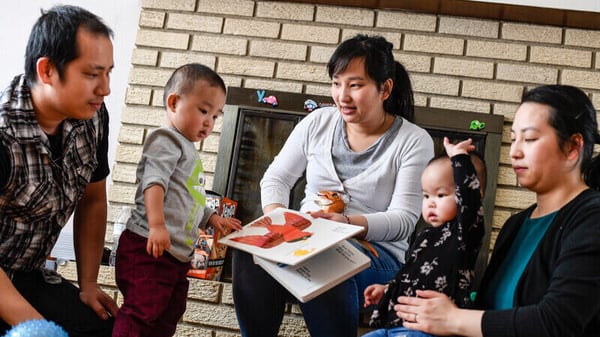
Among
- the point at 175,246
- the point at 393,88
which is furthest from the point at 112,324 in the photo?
the point at 393,88

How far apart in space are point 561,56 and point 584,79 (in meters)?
0.14

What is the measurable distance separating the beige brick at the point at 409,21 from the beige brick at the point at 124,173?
1.28m

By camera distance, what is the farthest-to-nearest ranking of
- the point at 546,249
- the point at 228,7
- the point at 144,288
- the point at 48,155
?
the point at 228,7
the point at 144,288
the point at 48,155
the point at 546,249

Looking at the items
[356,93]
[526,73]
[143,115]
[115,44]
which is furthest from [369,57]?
[115,44]

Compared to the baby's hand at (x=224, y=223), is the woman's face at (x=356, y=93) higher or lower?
higher

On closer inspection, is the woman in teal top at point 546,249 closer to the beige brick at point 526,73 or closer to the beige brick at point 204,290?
the beige brick at point 204,290

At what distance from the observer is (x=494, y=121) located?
103 inches

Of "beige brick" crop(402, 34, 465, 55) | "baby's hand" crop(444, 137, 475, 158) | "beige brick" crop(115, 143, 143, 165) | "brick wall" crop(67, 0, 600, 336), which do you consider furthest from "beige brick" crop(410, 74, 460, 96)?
"baby's hand" crop(444, 137, 475, 158)

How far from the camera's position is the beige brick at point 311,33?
9.11 ft

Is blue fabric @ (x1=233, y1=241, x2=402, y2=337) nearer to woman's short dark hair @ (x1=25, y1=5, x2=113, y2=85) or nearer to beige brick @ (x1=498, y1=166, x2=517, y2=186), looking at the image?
woman's short dark hair @ (x1=25, y1=5, x2=113, y2=85)

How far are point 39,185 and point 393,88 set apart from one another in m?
0.95

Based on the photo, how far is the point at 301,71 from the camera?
2770 millimetres

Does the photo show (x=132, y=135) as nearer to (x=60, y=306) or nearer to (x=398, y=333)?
A: (x=60, y=306)

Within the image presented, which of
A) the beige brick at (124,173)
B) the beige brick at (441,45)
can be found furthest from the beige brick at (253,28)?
the beige brick at (124,173)
